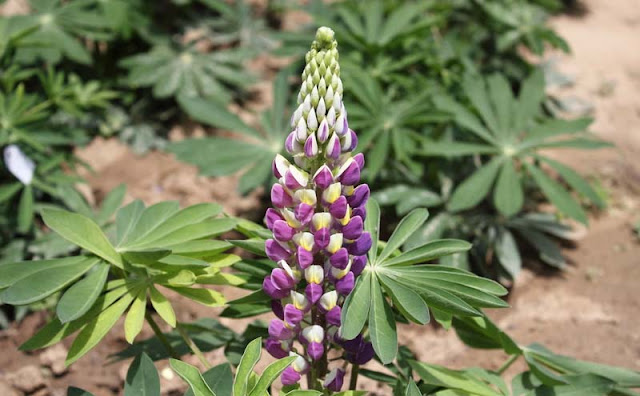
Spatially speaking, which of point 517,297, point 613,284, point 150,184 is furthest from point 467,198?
point 150,184

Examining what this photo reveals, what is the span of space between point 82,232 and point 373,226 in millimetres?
759

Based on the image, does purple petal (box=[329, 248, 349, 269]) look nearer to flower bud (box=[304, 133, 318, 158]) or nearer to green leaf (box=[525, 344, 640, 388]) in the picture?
flower bud (box=[304, 133, 318, 158])

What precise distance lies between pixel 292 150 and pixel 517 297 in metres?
1.93

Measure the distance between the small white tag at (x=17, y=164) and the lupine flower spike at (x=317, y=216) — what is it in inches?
61.1

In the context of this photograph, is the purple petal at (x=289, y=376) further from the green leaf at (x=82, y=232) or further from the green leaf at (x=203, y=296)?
the green leaf at (x=82, y=232)

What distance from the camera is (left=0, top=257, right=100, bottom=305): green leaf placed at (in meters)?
1.66

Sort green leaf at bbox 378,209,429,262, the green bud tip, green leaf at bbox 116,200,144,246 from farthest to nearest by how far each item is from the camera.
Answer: green leaf at bbox 116,200,144,246 < green leaf at bbox 378,209,429,262 < the green bud tip

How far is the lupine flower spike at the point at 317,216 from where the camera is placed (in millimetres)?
1564

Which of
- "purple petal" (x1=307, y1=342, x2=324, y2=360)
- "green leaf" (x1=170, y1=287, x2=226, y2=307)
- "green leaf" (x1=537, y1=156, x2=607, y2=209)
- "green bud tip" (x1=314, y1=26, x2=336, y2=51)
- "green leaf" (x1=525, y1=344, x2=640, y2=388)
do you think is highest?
"green bud tip" (x1=314, y1=26, x2=336, y2=51)

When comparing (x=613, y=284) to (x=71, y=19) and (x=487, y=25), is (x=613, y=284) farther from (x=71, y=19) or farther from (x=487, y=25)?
(x=71, y=19)

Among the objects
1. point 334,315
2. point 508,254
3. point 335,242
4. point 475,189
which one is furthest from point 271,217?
point 508,254

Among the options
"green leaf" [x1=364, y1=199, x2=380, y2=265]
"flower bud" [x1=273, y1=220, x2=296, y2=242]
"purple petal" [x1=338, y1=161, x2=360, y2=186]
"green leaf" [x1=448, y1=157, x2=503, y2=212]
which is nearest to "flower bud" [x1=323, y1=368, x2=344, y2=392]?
"green leaf" [x1=364, y1=199, x2=380, y2=265]

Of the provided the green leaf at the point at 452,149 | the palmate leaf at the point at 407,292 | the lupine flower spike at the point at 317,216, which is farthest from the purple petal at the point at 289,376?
the green leaf at the point at 452,149

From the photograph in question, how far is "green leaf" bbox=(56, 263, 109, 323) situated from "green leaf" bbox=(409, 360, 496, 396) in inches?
34.0
